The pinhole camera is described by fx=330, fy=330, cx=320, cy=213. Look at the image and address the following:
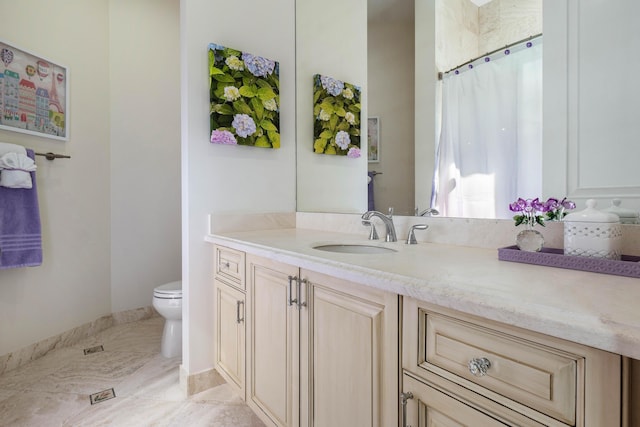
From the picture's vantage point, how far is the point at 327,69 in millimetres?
2016

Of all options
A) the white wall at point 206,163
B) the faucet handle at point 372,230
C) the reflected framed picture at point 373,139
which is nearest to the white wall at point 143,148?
the white wall at point 206,163

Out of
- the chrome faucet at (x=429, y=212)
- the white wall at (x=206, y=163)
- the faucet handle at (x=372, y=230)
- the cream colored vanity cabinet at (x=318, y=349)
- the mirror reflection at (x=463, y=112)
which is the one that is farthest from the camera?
the white wall at (x=206, y=163)

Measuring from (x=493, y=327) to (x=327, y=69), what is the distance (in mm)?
1808

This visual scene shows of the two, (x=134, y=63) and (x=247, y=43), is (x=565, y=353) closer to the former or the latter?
(x=247, y=43)

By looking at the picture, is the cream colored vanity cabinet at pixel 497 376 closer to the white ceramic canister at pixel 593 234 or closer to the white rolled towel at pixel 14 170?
the white ceramic canister at pixel 593 234

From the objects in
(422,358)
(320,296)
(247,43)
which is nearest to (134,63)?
(247,43)

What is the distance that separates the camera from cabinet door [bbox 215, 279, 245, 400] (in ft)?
4.85

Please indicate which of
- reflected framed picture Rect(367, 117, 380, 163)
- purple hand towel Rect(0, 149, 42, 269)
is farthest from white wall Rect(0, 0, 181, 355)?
reflected framed picture Rect(367, 117, 380, 163)

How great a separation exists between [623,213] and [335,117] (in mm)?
1429

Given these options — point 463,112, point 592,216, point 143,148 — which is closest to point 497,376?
point 592,216

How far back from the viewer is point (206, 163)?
1.73 metres

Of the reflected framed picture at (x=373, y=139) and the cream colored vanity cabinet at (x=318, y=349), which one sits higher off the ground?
the reflected framed picture at (x=373, y=139)

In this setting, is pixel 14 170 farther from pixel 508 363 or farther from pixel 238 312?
pixel 508 363

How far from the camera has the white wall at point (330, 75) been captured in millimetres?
1805
